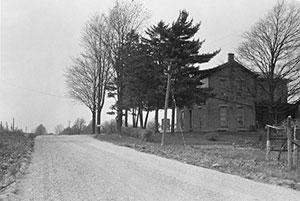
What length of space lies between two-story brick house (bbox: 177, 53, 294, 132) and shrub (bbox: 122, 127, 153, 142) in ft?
21.4

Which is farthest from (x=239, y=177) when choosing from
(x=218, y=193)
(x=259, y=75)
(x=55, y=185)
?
(x=259, y=75)

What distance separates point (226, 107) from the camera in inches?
1880

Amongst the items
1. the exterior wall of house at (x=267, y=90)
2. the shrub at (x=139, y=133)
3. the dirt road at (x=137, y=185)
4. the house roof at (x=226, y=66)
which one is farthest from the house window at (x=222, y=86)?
the dirt road at (x=137, y=185)

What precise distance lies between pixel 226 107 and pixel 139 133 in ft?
52.9

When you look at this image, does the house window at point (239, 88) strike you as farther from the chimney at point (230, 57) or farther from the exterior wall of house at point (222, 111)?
the chimney at point (230, 57)

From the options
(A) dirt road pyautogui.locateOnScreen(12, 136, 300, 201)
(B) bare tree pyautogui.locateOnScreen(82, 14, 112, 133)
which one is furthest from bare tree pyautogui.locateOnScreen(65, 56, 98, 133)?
(A) dirt road pyautogui.locateOnScreen(12, 136, 300, 201)

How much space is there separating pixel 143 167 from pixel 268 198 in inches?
244

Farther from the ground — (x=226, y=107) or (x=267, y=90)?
(x=267, y=90)

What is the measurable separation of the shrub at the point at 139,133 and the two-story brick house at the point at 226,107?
21.4 feet

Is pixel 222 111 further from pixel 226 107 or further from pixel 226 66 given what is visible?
pixel 226 66

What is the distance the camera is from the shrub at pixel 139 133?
105 ft

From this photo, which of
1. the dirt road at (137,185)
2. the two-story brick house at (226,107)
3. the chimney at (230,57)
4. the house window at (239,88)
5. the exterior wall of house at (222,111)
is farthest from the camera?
the exterior wall of house at (222,111)

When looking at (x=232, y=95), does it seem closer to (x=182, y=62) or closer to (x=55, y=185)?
(x=182, y=62)

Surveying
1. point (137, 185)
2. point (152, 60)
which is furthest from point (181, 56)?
point (137, 185)
